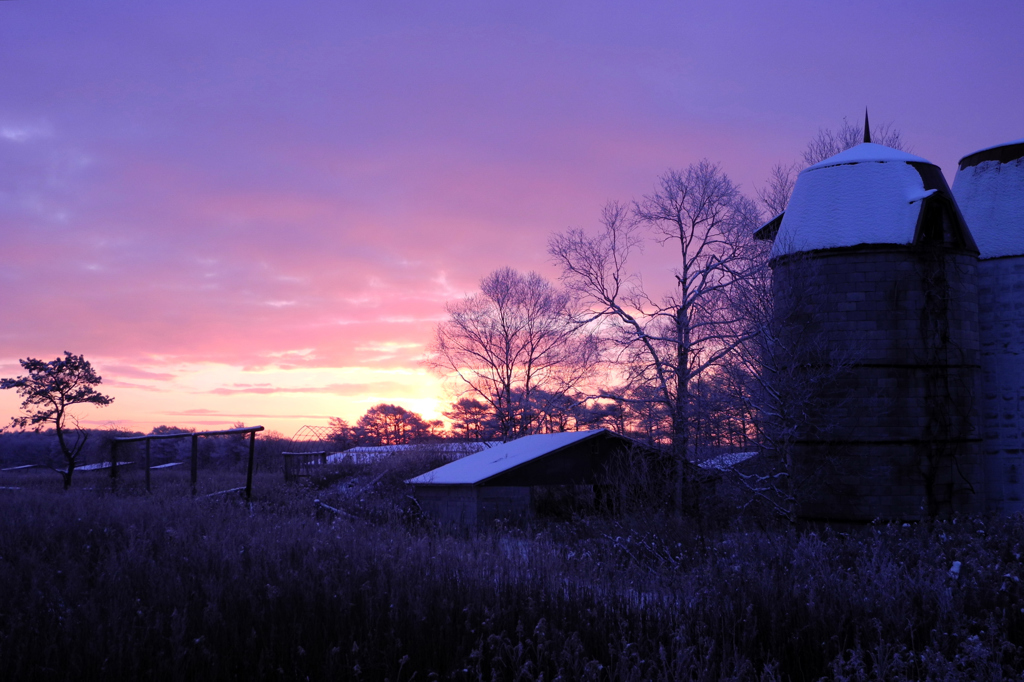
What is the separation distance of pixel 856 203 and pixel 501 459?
38.5ft

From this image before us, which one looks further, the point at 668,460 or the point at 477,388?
the point at 477,388

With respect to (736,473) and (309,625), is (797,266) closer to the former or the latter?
(736,473)

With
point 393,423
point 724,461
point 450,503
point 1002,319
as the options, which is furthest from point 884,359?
point 393,423

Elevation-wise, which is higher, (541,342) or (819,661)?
(541,342)

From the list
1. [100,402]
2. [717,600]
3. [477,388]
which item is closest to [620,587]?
[717,600]

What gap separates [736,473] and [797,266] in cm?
480

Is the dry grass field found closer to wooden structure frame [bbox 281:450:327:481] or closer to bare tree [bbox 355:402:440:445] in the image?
wooden structure frame [bbox 281:450:327:481]

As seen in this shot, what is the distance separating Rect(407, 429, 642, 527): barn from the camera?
68.8 ft

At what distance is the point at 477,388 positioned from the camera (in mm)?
43531

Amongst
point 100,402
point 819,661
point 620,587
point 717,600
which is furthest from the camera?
point 100,402

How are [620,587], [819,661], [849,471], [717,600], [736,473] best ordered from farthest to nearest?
[736,473], [849,471], [620,587], [717,600], [819,661]

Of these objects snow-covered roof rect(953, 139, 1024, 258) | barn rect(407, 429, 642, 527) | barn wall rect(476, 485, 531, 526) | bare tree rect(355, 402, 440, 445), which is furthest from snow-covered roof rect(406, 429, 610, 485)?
bare tree rect(355, 402, 440, 445)

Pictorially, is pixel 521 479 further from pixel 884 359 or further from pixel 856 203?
pixel 856 203

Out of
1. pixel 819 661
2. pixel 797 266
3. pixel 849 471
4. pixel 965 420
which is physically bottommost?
pixel 819 661
